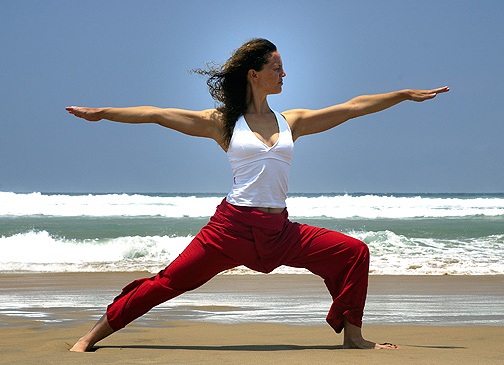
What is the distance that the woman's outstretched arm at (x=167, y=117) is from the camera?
181 inches

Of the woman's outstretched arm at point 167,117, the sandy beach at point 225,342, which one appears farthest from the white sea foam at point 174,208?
the woman's outstretched arm at point 167,117

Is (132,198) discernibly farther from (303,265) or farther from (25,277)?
(303,265)

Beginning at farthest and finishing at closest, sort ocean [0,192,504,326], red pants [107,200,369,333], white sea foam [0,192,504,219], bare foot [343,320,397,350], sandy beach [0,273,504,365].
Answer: white sea foam [0,192,504,219], ocean [0,192,504,326], bare foot [343,320,397,350], red pants [107,200,369,333], sandy beach [0,273,504,365]

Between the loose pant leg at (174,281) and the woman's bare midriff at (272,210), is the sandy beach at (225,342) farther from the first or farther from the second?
the woman's bare midriff at (272,210)

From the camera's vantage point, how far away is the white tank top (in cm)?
442

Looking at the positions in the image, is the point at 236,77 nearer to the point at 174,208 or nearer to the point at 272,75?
the point at 272,75

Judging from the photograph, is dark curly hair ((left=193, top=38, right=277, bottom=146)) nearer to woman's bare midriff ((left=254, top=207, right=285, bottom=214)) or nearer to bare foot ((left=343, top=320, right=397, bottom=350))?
woman's bare midriff ((left=254, top=207, right=285, bottom=214))

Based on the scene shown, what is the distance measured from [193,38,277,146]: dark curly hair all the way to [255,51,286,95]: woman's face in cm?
3

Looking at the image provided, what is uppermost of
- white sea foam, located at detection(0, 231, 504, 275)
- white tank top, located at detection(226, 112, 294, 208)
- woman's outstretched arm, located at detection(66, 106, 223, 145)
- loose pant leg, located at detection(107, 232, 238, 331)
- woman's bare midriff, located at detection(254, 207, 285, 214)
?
woman's outstretched arm, located at detection(66, 106, 223, 145)

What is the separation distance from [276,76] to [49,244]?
12.6 meters

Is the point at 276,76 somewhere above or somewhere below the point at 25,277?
above

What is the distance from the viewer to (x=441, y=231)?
20891 millimetres

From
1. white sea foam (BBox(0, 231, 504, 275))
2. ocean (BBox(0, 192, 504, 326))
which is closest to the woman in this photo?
ocean (BBox(0, 192, 504, 326))

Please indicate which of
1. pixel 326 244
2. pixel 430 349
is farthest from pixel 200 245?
pixel 430 349
